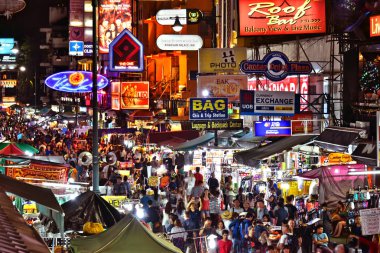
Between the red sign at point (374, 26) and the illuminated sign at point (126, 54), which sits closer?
the red sign at point (374, 26)

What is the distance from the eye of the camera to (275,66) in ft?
82.8

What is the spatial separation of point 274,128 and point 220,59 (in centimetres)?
563

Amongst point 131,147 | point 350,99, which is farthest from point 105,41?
point 350,99

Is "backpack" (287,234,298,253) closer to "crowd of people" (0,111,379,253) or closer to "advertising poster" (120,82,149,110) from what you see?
"crowd of people" (0,111,379,253)

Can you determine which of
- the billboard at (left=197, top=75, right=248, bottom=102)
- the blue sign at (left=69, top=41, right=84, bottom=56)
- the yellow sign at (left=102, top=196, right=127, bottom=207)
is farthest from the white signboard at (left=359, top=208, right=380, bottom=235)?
the blue sign at (left=69, top=41, right=84, bottom=56)

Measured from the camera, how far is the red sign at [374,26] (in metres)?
21.4

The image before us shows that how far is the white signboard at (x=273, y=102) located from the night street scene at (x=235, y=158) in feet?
0.16

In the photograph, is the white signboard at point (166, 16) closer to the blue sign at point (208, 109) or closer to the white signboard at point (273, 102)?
the blue sign at point (208, 109)

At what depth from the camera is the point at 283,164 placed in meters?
27.3

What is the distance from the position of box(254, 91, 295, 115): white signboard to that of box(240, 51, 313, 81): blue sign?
57 cm

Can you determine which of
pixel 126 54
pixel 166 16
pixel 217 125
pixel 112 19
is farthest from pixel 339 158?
pixel 112 19

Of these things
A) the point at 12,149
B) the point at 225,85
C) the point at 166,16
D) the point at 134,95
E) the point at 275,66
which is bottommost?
the point at 12,149

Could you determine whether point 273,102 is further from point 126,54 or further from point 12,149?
point 126,54

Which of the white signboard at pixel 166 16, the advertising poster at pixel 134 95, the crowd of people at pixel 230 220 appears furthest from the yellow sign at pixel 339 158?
the advertising poster at pixel 134 95
